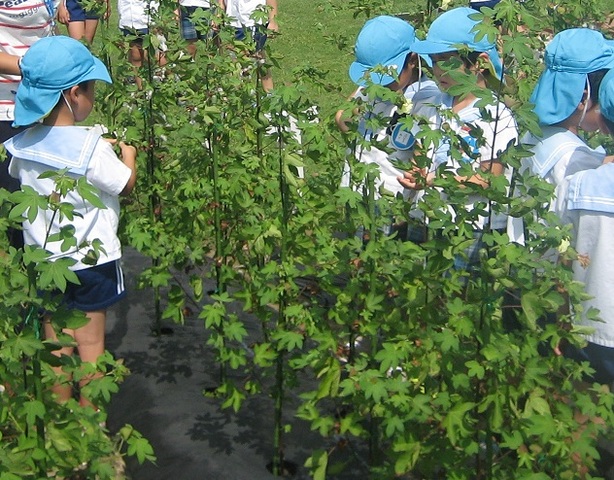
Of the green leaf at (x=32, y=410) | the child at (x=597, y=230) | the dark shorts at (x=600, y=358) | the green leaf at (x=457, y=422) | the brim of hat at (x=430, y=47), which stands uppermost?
the brim of hat at (x=430, y=47)

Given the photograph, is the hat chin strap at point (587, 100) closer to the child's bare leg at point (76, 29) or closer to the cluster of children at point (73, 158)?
the cluster of children at point (73, 158)

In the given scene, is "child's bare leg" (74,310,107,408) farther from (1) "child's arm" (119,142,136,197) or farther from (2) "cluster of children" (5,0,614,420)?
(1) "child's arm" (119,142,136,197)

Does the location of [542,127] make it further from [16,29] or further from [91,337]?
[16,29]

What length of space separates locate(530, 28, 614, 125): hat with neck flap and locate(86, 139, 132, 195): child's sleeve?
1.38 metres

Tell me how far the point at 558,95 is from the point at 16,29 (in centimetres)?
239

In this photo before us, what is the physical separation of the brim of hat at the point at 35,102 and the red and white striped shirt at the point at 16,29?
98cm

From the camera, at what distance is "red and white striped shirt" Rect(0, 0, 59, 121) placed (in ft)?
14.0

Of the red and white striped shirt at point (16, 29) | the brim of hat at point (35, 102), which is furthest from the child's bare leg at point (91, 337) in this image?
the red and white striped shirt at point (16, 29)

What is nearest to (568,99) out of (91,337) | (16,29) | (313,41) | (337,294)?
(337,294)

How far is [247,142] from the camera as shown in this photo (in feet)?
11.6

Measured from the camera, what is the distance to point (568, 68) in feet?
10.5

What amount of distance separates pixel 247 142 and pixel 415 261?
102cm

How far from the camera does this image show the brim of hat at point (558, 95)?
320cm

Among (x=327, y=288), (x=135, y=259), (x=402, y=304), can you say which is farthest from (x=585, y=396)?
(x=135, y=259)
